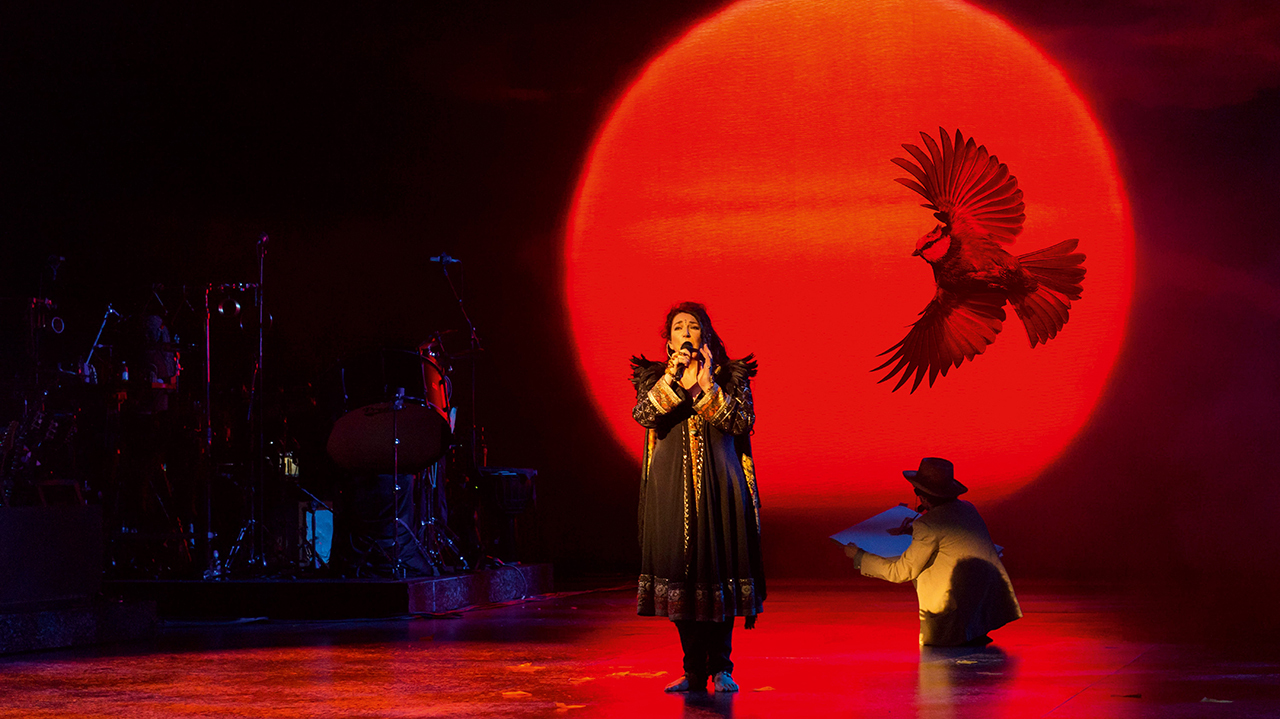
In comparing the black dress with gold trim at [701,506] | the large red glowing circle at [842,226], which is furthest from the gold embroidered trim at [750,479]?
the large red glowing circle at [842,226]

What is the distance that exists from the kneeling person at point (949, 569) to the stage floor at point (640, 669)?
0.14m

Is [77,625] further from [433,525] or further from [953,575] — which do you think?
[953,575]

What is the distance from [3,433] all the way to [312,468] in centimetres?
166

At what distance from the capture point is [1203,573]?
8617 millimetres

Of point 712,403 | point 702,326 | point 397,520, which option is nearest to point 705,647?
point 712,403

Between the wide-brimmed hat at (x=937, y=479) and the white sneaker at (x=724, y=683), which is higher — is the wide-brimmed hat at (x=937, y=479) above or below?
above

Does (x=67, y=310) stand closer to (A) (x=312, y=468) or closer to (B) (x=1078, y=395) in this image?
(A) (x=312, y=468)

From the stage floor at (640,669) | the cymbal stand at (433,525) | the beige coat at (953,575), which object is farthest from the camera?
the cymbal stand at (433,525)

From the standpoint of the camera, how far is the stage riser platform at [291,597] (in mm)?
6621

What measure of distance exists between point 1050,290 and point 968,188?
859 millimetres

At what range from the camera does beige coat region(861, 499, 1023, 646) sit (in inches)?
202

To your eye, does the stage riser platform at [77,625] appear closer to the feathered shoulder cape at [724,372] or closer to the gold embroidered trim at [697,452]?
the feathered shoulder cape at [724,372]

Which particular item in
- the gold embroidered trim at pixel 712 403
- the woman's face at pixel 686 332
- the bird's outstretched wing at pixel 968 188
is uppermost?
the bird's outstretched wing at pixel 968 188

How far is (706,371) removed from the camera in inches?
151
